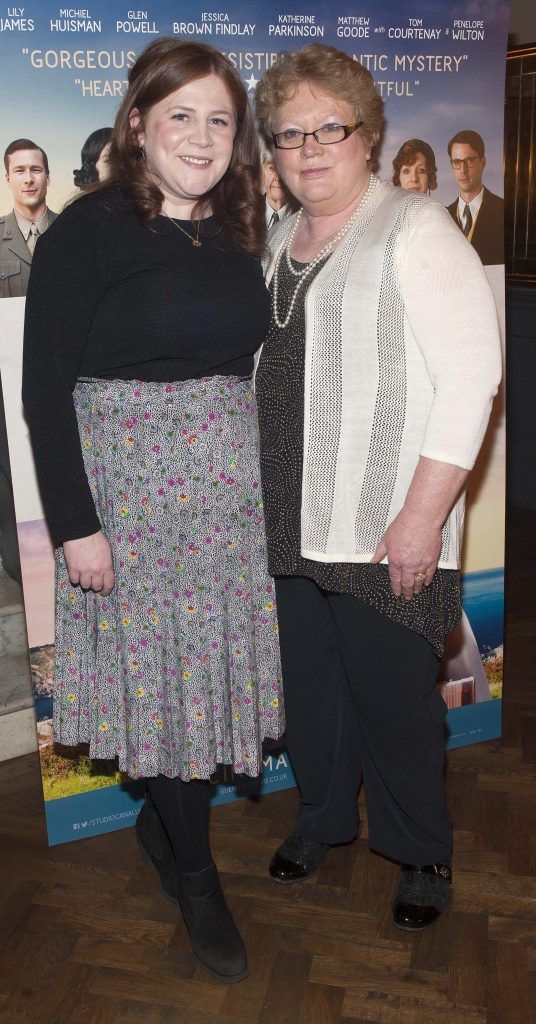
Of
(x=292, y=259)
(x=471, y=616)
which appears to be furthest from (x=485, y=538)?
(x=292, y=259)

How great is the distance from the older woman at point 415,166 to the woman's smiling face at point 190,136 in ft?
2.46

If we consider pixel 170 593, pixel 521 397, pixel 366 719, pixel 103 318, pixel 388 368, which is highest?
pixel 103 318

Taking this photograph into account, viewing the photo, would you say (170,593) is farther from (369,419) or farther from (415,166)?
(415,166)

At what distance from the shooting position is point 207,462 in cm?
189

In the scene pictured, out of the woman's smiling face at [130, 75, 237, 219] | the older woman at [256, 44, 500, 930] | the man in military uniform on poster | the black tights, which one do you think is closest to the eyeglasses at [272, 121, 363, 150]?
the older woman at [256, 44, 500, 930]

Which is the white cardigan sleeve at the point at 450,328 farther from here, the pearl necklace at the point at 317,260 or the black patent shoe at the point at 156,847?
the black patent shoe at the point at 156,847

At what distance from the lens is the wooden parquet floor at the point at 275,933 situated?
6.66 ft

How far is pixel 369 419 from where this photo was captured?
6.30 ft

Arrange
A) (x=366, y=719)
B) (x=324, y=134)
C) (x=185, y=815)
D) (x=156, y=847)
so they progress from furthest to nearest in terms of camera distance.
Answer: (x=156, y=847)
(x=366, y=719)
(x=185, y=815)
(x=324, y=134)

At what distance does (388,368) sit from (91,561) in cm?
66

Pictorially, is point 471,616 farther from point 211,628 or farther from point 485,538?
point 211,628

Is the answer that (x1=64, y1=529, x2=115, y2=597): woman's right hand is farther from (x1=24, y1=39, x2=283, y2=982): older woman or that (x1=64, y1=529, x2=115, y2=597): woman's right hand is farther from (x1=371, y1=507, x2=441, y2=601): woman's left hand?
(x1=371, y1=507, x2=441, y2=601): woman's left hand

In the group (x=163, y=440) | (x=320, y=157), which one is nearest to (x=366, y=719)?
(x=163, y=440)

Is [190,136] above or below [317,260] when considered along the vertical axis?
above
